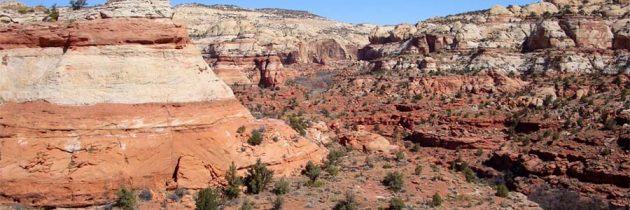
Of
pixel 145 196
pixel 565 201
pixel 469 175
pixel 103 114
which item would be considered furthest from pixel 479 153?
pixel 103 114

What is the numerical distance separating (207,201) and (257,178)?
2867 millimetres

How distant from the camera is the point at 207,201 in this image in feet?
59.9

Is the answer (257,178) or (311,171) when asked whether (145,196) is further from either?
(311,171)

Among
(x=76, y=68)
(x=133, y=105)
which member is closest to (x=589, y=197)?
(x=133, y=105)

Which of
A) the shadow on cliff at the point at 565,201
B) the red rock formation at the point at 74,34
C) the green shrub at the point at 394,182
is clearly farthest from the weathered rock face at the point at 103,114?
the shadow on cliff at the point at 565,201

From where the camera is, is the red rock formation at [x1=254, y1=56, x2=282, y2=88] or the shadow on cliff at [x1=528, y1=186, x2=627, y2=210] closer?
the shadow on cliff at [x1=528, y1=186, x2=627, y2=210]

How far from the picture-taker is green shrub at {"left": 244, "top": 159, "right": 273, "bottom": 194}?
20.7 meters

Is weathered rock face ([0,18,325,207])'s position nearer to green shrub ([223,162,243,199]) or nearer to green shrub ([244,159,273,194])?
green shrub ([223,162,243,199])

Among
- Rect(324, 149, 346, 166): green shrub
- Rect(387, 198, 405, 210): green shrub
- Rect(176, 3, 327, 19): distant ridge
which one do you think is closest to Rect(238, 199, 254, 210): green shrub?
Rect(387, 198, 405, 210): green shrub

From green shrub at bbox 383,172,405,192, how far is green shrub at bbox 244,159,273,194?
204 inches

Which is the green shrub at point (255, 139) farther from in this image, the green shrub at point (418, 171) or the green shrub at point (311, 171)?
the green shrub at point (418, 171)

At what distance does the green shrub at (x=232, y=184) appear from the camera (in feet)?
66.0

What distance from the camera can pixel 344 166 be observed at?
84.4 feet

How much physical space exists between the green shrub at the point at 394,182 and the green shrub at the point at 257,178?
5178 mm
